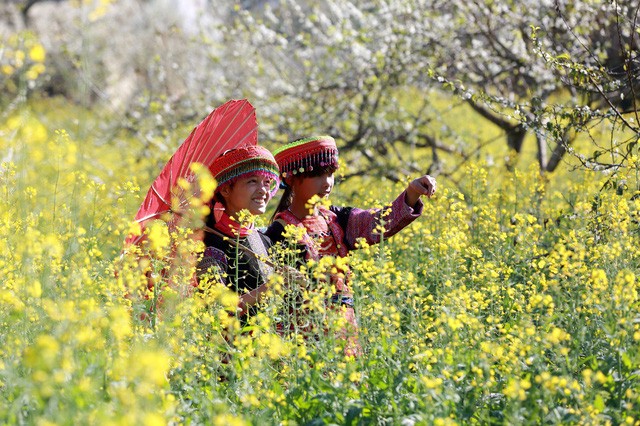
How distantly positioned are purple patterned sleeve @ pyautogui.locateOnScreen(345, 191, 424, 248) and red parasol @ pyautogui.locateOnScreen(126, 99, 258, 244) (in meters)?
0.72

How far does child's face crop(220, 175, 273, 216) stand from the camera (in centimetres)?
424

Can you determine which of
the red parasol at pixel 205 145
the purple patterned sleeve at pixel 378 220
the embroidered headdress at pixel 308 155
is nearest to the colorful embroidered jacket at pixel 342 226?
the purple patterned sleeve at pixel 378 220

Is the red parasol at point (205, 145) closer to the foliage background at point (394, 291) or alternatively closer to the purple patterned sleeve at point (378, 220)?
the foliage background at point (394, 291)

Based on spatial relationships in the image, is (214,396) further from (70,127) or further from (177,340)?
(70,127)

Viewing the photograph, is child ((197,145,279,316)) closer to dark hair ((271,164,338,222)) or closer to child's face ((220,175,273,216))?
child's face ((220,175,273,216))

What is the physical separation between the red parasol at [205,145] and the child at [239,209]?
23 cm

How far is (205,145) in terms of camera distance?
4652mm

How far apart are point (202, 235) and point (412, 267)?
1105 millimetres

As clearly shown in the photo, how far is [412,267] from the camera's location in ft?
15.4

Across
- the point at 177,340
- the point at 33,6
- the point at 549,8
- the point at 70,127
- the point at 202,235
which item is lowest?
the point at 177,340

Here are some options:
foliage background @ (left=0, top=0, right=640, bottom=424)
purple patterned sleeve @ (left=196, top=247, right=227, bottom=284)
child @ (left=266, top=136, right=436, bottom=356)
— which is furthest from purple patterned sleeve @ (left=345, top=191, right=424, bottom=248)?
purple patterned sleeve @ (left=196, top=247, right=227, bottom=284)

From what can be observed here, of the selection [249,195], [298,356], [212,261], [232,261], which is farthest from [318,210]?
[298,356]

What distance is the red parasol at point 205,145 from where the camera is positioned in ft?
14.8

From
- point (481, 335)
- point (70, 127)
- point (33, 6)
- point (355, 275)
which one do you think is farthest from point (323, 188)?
point (33, 6)
